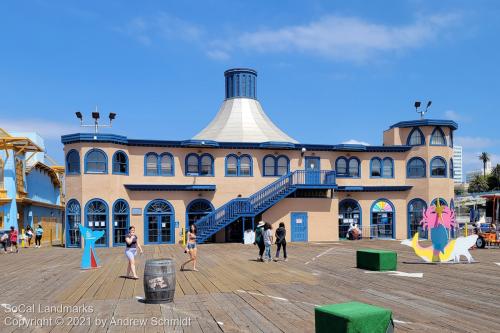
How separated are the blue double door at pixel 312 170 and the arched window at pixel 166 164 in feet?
30.6

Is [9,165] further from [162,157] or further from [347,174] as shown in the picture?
[347,174]

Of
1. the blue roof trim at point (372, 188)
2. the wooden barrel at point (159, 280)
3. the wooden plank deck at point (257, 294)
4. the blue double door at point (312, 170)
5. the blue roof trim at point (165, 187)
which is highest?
the blue double door at point (312, 170)

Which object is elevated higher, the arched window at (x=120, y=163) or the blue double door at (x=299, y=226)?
the arched window at (x=120, y=163)

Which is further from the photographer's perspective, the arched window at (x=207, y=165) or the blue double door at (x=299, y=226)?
the blue double door at (x=299, y=226)

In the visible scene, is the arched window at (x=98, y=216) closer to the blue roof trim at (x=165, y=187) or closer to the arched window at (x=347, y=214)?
the blue roof trim at (x=165, y=187)

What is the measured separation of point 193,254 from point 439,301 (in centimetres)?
869

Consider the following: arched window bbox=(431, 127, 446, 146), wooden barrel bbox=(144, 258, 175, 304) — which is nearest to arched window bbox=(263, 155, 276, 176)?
arched window bbox=(431, 127, 446, 146)

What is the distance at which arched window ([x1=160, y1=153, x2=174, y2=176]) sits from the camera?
3256 centimetres

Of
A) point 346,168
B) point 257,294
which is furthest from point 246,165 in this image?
point 257,294

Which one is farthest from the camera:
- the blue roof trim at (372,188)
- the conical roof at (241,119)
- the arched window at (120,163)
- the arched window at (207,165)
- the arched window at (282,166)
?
the conical roof at (241,119)

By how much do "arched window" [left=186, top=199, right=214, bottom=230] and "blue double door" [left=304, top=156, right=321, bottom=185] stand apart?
23.1 ft

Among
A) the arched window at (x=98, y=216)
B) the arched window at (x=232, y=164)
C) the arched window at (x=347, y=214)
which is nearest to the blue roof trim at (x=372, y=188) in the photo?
the arched window at (x=347, y=214)

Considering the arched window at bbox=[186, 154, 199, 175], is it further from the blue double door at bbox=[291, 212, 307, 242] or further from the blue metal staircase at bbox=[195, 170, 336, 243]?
the blue double door at bbox=[291, 212, 307, 242]

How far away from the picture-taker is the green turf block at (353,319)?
271 inches
